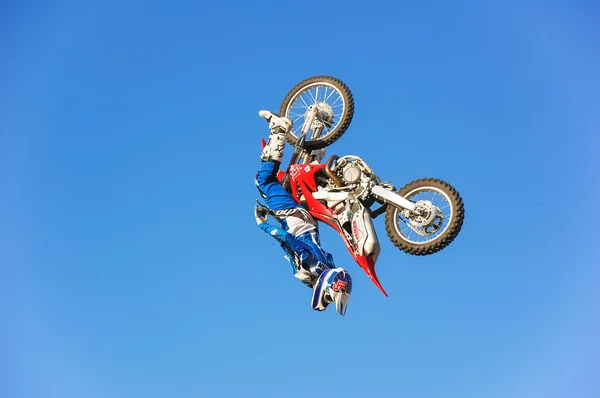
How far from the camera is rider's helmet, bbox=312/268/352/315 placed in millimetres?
Result: 23125

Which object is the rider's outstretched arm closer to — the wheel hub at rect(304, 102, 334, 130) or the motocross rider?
the motocross rider

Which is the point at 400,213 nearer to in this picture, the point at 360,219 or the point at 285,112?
the point at 360,219

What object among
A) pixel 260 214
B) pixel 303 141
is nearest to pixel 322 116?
pixel 303 141

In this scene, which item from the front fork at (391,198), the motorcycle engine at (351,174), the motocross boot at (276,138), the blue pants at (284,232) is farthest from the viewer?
the motocross boot at (276,138)

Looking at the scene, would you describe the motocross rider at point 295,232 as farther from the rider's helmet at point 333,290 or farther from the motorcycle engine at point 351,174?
the motorcycle engine at point 351,174

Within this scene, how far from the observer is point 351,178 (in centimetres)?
2539

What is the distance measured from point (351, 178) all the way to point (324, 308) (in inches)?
145

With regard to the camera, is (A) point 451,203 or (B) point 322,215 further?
(B) point 322,215

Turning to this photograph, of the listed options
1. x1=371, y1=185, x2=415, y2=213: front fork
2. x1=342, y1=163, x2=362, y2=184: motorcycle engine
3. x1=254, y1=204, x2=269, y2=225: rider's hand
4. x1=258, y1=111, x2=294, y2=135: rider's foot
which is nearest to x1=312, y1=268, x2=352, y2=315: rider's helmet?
x1=371, y1=185, x2=415, y2=213: front fork

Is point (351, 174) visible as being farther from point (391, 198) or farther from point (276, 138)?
point (276, 138)

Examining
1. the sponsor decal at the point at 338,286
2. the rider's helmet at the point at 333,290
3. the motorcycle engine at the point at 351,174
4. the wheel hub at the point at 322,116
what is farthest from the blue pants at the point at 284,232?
the wheel hub at the point at 322,116

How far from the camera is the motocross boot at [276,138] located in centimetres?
2591

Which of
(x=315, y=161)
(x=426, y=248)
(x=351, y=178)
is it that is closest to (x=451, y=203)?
(x=426, y=248)

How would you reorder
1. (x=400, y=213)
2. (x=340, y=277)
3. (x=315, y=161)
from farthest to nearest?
Answer: (x=315, y=161) → (x=400, y=213) → (x=340, y=277)
